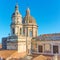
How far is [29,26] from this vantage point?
128 ft

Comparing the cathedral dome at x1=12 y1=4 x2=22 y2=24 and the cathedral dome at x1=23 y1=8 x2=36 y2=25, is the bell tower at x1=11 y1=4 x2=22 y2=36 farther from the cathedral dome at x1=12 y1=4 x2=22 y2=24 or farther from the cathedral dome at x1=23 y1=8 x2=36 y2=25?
the cathedral dome at x1=23 y1=8 x2=36 y2=25

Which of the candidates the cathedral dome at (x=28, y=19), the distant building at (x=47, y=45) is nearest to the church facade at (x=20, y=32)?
the cathedral dome at (x=28, y=19)

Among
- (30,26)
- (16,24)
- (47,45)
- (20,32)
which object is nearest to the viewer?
(47,45)

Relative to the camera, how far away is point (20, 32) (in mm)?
36156

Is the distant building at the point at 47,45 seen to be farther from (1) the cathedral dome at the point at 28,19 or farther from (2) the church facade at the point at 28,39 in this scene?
(1) the cathedral dome at the point at 28,19

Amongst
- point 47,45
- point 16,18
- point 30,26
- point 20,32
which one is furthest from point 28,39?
point 47,45

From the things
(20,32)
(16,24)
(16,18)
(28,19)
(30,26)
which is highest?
(28,19)

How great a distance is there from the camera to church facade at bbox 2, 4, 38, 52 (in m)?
33.2

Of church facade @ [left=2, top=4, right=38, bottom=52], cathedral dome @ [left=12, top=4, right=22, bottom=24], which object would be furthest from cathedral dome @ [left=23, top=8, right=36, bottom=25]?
cathedral dome @ [left=12, top=4, right=22, bottom=24]

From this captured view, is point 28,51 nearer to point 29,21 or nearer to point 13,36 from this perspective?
point 13,36

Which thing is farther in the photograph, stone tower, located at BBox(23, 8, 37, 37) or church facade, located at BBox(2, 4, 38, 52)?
stone tower, located at BBox(23, 8, 37, 37)

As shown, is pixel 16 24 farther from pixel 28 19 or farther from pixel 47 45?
pixel 47 45

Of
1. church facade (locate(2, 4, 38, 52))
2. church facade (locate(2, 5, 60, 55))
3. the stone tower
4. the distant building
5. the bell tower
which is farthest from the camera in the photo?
the stone tower

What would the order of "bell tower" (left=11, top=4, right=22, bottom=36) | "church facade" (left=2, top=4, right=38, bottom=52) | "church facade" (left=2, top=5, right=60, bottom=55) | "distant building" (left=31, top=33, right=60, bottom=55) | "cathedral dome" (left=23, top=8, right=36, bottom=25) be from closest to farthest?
"distant building" (left=31, top=33, right=60, bottom=55), "church facade" (left=2, top=5, right=60, bottom=55), "church facade" (left=2, top=4, right=38, bottom=52), "bell tower" (left=11, top=4, right=22, bottom=36), "cathedral dome" (left=23, top=8, right=36, bottom=25)
